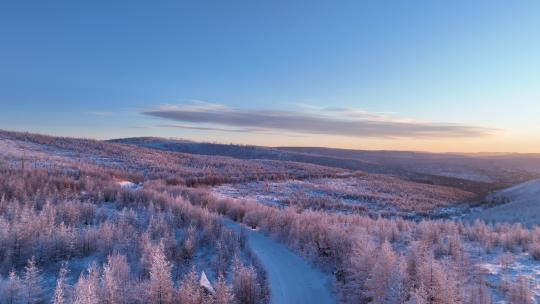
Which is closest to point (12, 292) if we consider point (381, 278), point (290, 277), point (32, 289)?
point (32, 289)

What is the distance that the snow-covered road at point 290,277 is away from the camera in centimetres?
785

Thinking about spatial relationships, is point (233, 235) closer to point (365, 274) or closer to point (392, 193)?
point (365, 274)

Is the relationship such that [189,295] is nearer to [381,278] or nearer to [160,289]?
[160,289]

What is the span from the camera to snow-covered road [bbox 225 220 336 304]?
25.8 feet

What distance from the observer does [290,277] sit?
9.03m

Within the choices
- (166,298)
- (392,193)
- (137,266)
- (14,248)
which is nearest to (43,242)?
(14,248)

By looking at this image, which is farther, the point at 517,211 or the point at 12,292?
the point at 517,211

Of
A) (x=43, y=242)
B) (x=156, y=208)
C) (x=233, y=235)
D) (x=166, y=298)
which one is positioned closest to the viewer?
(x=166, y=298)

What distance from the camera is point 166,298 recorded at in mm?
6160

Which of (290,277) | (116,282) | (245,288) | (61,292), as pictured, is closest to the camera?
(61,292)

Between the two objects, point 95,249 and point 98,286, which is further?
point 95,249

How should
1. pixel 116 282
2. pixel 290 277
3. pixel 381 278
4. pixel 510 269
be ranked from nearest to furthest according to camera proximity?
pixel 116 282
pixel 381 278
pixel 290 277
pixel 510 269

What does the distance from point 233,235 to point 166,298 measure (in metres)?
5.49

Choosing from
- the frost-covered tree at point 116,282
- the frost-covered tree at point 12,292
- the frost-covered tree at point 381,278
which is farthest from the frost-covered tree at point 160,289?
the frost-covered tree at point 381,278
